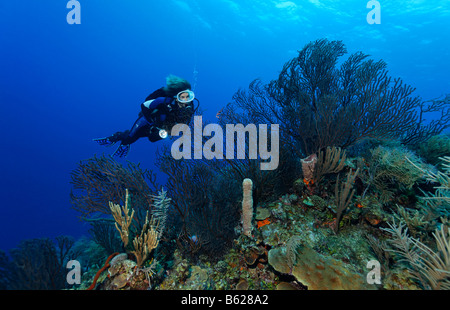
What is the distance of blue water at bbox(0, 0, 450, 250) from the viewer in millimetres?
34000

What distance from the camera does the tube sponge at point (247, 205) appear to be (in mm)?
3479

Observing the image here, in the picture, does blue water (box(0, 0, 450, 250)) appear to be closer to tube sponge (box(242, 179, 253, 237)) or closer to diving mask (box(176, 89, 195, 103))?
diving mask (box(176, 89, 195, 103))

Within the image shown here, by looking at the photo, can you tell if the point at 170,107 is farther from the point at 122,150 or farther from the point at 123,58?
the point at 123,58

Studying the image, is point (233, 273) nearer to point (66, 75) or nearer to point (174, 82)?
point (174, 82)

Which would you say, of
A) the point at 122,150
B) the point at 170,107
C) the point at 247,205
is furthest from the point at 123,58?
the point at 247,205

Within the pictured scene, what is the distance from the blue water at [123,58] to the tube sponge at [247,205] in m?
16.8

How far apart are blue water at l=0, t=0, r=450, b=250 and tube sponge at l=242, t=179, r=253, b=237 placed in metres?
16.8

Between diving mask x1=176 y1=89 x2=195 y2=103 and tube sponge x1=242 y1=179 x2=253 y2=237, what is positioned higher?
diving mask x1=176 y1=89 x2=195 y2=103

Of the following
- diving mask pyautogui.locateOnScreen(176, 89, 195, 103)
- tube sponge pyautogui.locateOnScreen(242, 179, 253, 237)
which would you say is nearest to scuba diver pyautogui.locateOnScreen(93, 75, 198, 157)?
diving mask pyautogui.locateOnScreen(176, 89, 195, 103)

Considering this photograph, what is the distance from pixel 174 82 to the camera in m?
4.91

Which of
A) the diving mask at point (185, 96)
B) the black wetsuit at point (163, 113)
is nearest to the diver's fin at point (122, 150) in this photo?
the black wetsuit at point (163, 113)

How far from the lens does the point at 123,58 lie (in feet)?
272

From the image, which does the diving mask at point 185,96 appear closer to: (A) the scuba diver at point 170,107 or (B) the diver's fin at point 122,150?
(A) the scuba diver at point 170,107

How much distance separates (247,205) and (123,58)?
101633 millimetres
